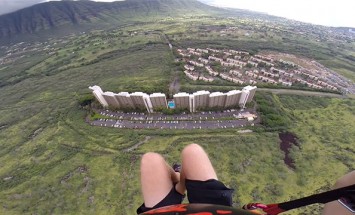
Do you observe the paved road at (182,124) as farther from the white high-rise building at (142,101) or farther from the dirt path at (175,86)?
the dirt path at (175,86)

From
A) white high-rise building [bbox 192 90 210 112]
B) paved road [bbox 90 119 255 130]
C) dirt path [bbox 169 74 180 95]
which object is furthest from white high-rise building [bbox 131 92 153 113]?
dirt path [bbox 169 74 180 95]

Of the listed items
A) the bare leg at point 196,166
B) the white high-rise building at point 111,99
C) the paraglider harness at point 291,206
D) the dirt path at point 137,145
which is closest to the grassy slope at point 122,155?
the dirt path at point 137,145

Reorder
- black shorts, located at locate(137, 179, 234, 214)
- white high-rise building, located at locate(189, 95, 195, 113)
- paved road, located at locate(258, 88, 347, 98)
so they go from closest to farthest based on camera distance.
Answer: black shorts, located at locate(137, 179, 234, 214)
white high-rise building, located at locate(189, 95, 195, 113)
paved road, located at locate(258, 88, 347, 98)

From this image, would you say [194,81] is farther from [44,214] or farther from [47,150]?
[44,214]

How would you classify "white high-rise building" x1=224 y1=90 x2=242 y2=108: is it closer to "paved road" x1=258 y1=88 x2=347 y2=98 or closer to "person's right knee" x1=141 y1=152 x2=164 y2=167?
"paved road" x1=258 y1=88 x2=347 y2=98

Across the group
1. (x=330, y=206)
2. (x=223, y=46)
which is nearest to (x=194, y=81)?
(x=223, y=46)

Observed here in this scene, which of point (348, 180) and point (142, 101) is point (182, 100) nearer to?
point (142, 101)

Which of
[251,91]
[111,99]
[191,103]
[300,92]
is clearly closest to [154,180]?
[191,103]
